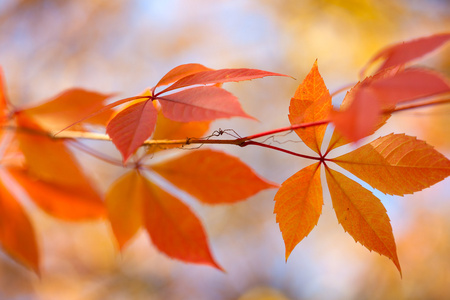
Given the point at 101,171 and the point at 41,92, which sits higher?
the point at 41,92

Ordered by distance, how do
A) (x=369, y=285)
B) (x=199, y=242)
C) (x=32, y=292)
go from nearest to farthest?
(x=199, y=242) → (x=369, y=285) → (x=32, y=292)

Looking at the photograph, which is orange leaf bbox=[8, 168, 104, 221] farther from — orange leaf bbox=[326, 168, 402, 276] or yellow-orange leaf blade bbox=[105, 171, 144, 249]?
orange leaf bbox=[326, 168, 402, 276]

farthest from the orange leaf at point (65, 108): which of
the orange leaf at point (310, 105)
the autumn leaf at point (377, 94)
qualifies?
the autumn leaf at point (377, 94)

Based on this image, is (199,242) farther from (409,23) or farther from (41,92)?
(41,92)

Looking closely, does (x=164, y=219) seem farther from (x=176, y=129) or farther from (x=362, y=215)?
(x=362, y=215)

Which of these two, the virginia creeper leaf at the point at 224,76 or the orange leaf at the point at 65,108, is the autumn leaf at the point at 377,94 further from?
the orange leaf at the point at 65,108

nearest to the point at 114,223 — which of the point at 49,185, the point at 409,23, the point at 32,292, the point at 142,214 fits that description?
the point at 142,214
